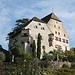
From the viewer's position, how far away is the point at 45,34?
54.7m

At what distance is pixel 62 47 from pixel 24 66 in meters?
36.8

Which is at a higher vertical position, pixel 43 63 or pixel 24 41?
pixel 24 41

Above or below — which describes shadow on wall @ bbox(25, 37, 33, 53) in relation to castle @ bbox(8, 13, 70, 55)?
below

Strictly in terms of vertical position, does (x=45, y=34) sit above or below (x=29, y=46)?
above

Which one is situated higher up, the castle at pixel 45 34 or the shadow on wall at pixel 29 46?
the castle at pixel 45 34

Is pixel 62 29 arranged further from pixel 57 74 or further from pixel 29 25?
pixel 57 74

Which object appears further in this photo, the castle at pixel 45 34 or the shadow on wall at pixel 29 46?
the castle at pixel 45 34

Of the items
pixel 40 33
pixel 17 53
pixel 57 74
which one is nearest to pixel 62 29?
pixel 40 33

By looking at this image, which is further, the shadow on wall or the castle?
the castle

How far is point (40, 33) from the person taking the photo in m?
54.0

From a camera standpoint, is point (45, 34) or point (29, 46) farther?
point (45, 34)

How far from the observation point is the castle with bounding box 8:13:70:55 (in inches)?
2061

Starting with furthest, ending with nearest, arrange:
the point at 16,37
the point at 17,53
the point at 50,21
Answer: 1. the point at 50,21
2. the point at 16,37
3. the point at 17,53

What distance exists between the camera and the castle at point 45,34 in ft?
172
